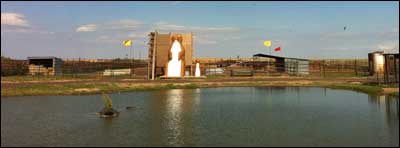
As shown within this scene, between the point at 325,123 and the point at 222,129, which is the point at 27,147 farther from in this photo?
the point at 325,123

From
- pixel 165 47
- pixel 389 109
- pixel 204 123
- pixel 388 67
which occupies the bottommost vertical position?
pixel 204 123

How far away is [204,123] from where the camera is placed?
19375mm

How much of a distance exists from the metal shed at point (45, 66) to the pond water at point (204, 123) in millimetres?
33635

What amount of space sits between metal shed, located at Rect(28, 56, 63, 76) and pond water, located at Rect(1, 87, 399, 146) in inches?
1324

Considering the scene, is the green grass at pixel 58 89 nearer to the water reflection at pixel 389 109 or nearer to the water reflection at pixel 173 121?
the water reflection at pixel 173 121

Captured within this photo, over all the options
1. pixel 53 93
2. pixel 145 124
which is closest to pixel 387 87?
pixel 145 124

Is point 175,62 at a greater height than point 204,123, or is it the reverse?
point 175,62

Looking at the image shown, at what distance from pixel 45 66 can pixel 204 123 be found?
5043 cm

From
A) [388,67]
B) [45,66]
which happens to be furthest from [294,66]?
[45,66]

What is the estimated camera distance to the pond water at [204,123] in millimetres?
15562

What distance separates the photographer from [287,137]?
630 inches

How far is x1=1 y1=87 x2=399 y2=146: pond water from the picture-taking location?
15562 millimetres

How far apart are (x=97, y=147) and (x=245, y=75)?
49601 mm

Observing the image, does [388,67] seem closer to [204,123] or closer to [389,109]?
[389,109]
